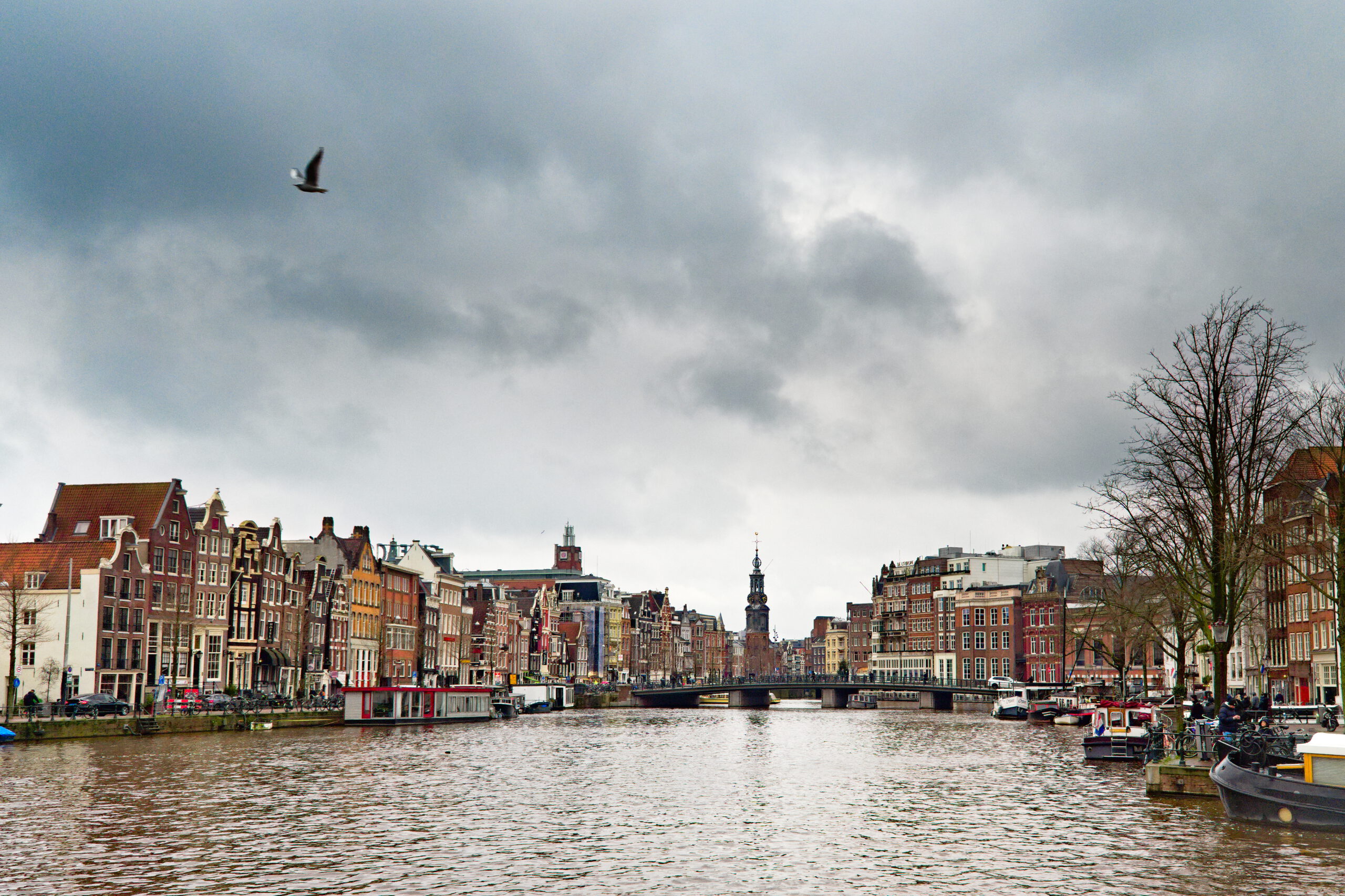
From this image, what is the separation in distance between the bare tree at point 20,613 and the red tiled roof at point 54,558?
65cm

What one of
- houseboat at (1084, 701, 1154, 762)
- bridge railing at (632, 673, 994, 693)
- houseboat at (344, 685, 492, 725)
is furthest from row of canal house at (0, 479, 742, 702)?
houseboat at (1084, 701, 1154, 762)

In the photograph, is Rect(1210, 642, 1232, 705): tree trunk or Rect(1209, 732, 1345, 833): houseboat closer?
Rect(1209, 732, 1345, 833): houseboat

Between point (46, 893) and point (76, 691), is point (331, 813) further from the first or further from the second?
point (76, 691)

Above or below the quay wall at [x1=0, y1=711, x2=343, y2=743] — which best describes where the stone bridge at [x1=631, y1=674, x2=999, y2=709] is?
below

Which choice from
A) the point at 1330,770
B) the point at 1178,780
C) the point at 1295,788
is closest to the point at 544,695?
the point at 1178,780

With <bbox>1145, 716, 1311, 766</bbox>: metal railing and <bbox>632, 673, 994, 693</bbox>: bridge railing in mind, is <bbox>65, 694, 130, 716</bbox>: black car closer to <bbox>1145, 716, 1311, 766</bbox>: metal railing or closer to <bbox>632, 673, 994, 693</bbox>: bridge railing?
<bbox>1145, 716, 1311, 766</bbox>: metal railing

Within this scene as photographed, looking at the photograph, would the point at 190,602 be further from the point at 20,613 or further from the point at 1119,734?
the point at 1119,734

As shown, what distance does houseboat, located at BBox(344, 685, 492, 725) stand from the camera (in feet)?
349

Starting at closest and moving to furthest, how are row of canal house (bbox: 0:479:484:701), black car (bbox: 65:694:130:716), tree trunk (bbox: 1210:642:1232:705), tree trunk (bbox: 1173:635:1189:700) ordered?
tree trunk (bbox: 1210:642:1232:705) → tree trunk (bbox: 1173:635:1189:700) → black car (bbox: 65:694:130:716) → row of canal house (bbox: 0:479:484:701)

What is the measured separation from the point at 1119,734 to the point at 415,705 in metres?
64.1

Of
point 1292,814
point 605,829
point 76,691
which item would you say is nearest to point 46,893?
point 605,829

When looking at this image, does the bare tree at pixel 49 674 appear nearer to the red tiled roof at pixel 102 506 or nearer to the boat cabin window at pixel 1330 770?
the red tiled roof at pixel 102 506

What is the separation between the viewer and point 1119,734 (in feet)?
218

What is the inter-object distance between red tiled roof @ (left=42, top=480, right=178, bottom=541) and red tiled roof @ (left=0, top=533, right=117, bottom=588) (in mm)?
4257
